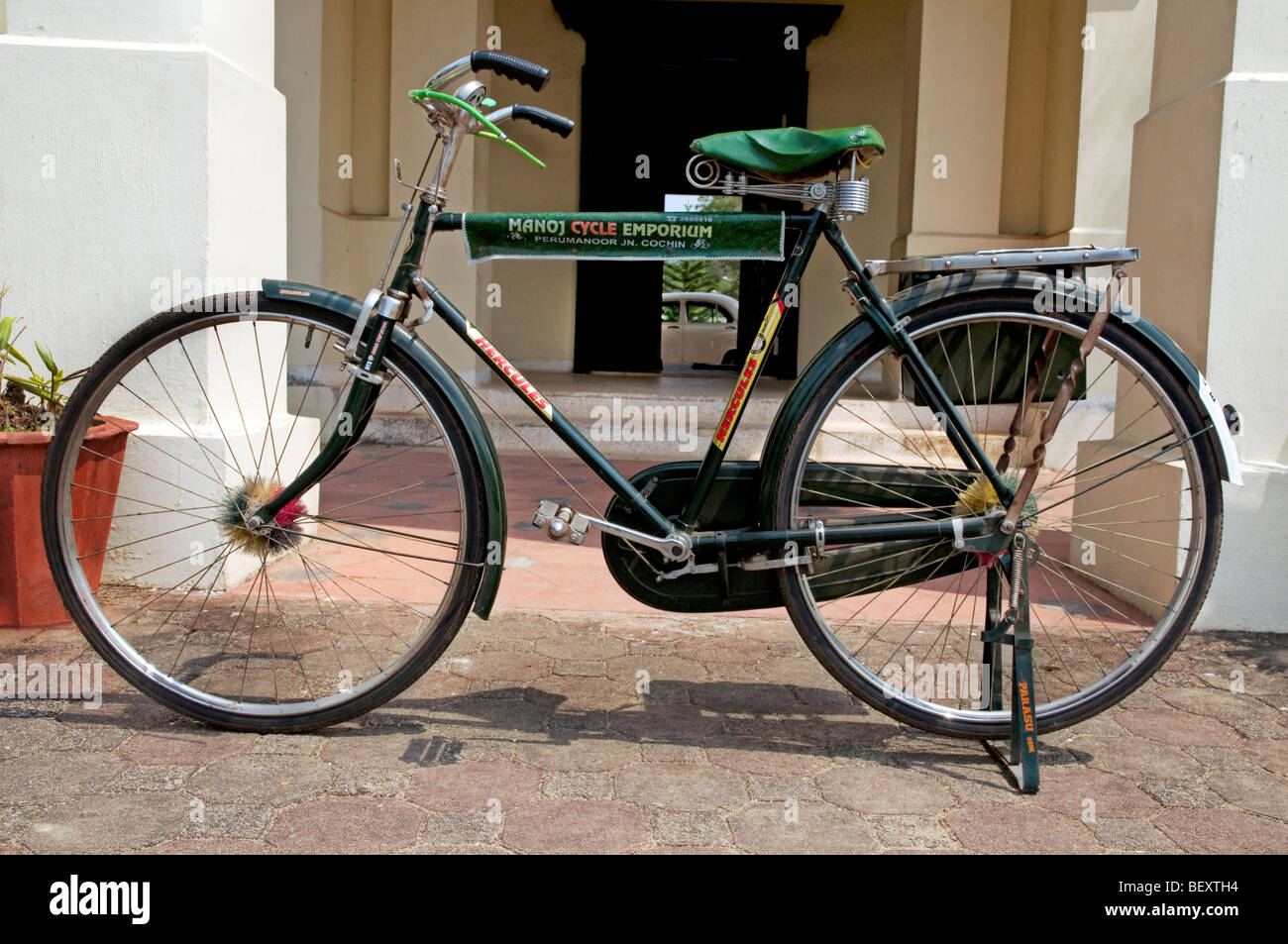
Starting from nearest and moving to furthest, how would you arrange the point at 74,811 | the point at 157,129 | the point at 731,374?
the point at 74,811 → the point at 157,129 → the point at 731,374

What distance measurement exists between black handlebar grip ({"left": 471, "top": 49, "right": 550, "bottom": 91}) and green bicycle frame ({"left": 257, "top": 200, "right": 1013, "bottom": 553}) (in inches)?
12.3

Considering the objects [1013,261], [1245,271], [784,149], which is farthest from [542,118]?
[1245,271]

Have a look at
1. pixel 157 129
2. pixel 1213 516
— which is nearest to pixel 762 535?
pixel 1213 516

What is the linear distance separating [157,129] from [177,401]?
2.65ft

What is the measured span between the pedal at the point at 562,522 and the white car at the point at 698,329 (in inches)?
423

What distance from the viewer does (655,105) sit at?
10422 millimetres

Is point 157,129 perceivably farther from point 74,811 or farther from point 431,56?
point 431,56

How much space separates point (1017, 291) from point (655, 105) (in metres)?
8.55

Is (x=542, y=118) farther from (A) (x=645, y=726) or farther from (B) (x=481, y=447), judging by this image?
(A) (x=645, y=726)

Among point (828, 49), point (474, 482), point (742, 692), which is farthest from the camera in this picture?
point (828, 49)

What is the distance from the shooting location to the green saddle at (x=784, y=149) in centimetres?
234

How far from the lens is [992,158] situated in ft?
24.2

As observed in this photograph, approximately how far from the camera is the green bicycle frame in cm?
243

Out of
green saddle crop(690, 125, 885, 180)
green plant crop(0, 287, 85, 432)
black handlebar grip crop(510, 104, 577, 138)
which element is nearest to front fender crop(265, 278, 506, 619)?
black handlebar grip crop(510, 104, 577, 138)
